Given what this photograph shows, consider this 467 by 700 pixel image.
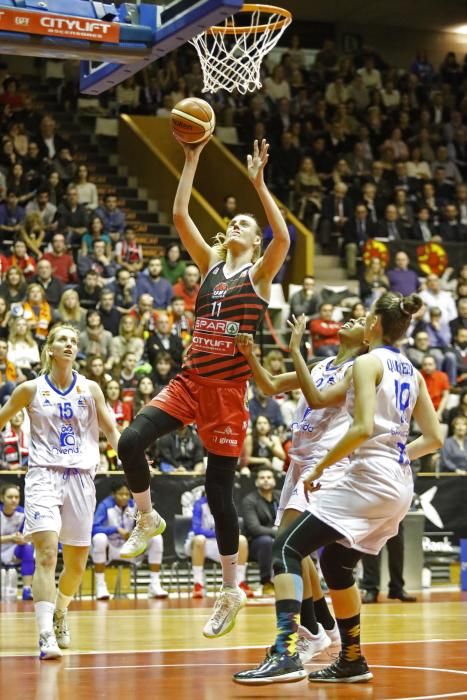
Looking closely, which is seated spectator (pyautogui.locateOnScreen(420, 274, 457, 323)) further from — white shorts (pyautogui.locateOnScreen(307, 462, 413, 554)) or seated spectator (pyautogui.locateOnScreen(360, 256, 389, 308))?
white shorts (pyautogui.locateOnScreen(307, 462, 413, 554))

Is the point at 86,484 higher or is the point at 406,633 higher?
the point at 86,484

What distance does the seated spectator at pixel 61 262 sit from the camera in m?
17.2

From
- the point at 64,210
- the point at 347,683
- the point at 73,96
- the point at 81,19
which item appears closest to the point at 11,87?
the point at 73,96

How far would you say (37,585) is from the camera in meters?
8.02

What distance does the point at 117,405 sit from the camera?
14898 millimetres

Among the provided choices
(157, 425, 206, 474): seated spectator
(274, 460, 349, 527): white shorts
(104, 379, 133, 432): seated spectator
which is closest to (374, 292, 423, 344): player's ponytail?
(274, 460, 349, 527): white shorts

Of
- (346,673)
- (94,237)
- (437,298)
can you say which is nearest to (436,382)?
(437,298)

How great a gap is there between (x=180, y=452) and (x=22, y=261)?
377cm

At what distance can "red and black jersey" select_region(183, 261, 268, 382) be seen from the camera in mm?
7426

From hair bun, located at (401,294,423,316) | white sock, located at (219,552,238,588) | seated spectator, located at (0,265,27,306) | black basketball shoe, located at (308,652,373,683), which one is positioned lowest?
black basketball shoe, located at (308,652,373,683)

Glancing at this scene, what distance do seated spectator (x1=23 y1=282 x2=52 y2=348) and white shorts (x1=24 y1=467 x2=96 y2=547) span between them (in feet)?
24.4

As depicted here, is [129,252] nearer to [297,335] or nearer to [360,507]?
[297,335]

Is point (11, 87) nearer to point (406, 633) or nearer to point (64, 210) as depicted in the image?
point (64, 210)

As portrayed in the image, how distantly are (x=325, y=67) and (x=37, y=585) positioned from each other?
61.6 ft
